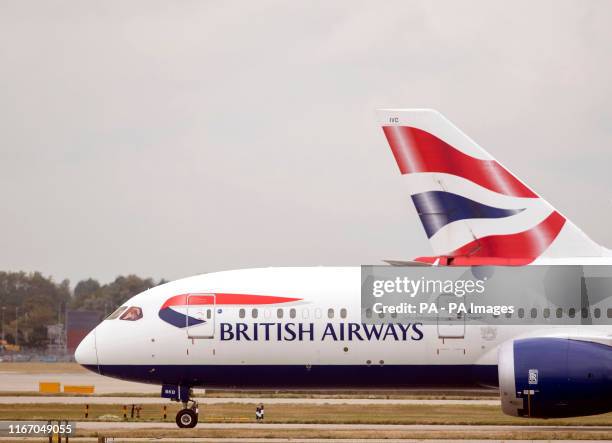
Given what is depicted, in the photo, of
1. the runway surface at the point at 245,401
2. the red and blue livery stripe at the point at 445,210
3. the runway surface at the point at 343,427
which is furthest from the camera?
the runway surface at the point at 245,401

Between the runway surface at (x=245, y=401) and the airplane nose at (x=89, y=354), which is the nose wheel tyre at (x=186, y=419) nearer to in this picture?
the airplane nose at (x=89, y=354)

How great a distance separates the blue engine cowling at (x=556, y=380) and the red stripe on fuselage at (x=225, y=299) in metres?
6.52

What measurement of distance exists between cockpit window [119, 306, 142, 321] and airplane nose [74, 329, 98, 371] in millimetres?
1048

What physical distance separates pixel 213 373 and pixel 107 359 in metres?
3.12

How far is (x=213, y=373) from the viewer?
34.1 m

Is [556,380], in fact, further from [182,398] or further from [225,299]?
[182,398]

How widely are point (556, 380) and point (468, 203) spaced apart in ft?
18.7

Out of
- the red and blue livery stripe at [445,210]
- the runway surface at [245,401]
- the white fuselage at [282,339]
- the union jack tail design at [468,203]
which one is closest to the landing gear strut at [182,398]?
the white fuselage at [282,339]

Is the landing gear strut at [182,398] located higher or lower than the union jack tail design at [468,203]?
lower

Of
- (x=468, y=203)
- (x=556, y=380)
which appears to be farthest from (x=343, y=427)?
(x=556, y=380)

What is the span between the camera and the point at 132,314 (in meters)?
34.8

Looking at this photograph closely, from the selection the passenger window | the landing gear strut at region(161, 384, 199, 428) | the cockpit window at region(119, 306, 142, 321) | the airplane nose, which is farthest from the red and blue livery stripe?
the airplane nose

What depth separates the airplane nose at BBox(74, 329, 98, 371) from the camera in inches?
1364

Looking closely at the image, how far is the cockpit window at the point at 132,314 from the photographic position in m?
34.7
